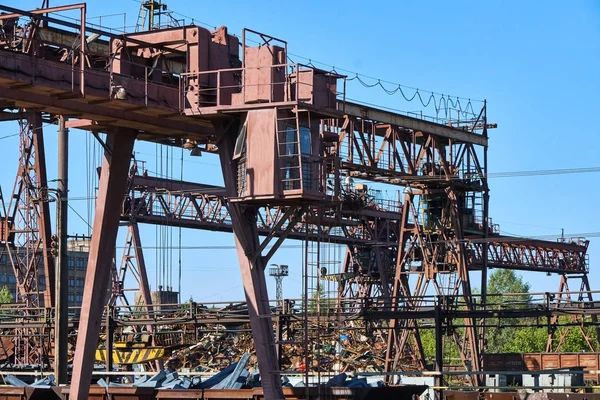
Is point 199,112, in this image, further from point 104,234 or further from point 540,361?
point 540,361

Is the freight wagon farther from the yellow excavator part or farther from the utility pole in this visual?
the utility pole

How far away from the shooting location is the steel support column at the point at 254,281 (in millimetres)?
23969

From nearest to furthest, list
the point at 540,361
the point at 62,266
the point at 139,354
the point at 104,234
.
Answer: the point at 104,234 < the point at 62,266 < the point at 139,354 < the point at 540,361

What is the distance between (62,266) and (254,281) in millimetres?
6757

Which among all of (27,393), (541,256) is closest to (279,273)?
(541,256)

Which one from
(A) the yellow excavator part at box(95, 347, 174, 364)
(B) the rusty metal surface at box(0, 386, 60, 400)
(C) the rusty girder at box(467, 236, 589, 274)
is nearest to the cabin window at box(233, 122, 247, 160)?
(B) the rusty metal surface at box(0, 386, 60, 400)

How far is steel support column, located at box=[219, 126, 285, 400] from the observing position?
78.6 feet

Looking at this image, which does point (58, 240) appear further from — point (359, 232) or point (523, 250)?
point (523, 250)

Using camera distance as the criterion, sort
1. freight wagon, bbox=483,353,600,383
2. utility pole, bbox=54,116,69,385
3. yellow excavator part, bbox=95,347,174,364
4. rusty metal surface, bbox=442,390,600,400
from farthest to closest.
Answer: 1. freight wagon, bbox=483,353,600,383
2. yellow excavator part, bbox=95,347,174,364
3. rusty metal surface, bbox=442,390,600,400
4. utility pole, bbox=54,116,69,385

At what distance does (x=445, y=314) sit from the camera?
3553 cm

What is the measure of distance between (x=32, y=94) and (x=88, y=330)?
6086 millimetres

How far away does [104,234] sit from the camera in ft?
82.5

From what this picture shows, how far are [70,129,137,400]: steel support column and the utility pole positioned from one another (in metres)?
3.23

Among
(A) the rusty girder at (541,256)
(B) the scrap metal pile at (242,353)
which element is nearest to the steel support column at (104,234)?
(B) the scrap metal pile at (242,353)
